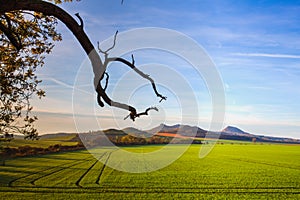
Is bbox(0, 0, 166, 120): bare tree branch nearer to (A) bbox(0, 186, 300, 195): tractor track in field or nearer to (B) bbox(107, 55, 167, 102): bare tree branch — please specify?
(B) bbox(107, 55, 167, 102): bare tree branch

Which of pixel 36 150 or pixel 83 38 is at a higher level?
pixel 83 38

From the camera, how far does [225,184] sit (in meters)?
30.8

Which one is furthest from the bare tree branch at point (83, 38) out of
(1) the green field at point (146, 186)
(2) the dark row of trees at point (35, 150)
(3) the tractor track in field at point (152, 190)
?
(2) the dark row of trees at point (35, 150)

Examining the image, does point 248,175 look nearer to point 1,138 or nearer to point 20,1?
point 1,138

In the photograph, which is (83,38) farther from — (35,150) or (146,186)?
(35,150)

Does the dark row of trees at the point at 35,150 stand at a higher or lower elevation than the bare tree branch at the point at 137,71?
lower

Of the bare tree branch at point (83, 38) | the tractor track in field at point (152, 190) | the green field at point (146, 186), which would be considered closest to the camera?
the bare tree branch at point (83, 38)

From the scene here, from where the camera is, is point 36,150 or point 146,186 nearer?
point 146,186

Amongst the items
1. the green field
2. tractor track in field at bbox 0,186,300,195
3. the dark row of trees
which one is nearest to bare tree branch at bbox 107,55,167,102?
the green field

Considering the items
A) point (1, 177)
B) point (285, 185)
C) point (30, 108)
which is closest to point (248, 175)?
point (285, 185)

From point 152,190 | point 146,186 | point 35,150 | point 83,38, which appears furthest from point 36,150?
point 83,38

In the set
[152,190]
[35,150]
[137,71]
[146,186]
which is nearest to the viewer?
[137,71]

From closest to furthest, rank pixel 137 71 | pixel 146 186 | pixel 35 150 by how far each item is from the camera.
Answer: pixel 137 71 → pixel 146 186 → pixel 35 150

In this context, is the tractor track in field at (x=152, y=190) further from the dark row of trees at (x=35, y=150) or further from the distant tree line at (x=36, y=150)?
the distant tree line at (x=36, y=150)
